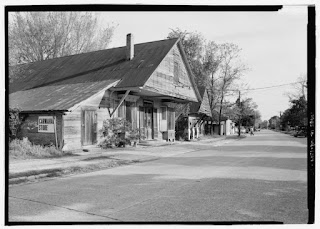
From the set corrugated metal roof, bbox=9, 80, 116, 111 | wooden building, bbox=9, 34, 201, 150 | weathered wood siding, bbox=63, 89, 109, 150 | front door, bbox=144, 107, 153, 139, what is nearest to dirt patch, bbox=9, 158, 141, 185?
weathered wood siding, bbox=63, 89, 109, 150

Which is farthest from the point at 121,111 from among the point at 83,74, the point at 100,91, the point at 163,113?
the point at 163,113

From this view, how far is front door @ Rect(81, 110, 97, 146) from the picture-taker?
1519 cm

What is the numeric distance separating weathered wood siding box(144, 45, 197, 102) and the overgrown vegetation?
8.08ft

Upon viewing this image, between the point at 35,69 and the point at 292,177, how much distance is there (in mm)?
16252

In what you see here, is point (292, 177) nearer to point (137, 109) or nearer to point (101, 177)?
point (101, 177)

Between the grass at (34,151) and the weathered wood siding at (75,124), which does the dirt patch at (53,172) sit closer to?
the grass at (34,151)

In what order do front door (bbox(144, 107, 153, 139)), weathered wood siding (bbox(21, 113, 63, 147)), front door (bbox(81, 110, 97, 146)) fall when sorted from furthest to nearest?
front door (bbox(144, 107, 153, 139)) < front door (bbox(81, 110, 97, 146)) < weathered wood siding (bbox(21, 113, 63, 147))

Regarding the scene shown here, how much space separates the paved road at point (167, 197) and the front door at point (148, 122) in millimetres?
12561

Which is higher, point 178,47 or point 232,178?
point 178,47

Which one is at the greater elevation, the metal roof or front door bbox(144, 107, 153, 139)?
the metal roof

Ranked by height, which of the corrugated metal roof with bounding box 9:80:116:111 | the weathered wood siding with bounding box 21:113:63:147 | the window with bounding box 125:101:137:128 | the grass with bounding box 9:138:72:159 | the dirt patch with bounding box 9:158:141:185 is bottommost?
the dirt patch with bounding box 9:158:141:185

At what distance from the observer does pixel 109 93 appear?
1691 centimetres

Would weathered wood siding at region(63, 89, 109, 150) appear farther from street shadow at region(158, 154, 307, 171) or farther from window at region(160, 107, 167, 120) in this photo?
window at region(160, 107, 167, 120)

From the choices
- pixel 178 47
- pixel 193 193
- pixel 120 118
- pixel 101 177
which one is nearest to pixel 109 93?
pixel 120 118
